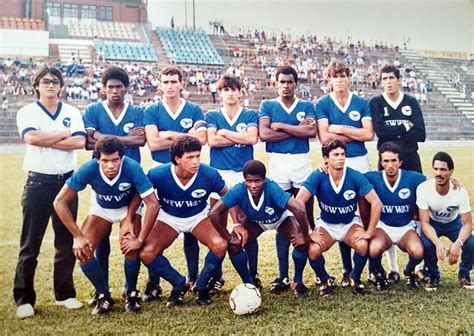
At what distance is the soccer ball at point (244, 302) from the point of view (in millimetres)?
2271

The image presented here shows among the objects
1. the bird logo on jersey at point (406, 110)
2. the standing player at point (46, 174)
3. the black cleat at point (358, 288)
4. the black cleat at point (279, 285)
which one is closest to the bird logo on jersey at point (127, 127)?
the standing player at point (46, 174)

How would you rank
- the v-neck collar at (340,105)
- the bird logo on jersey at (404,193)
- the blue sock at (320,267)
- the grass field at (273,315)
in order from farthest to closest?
the v-neck collar at (340,105), the bird logo on jersey at (404,193), the blue sock at (320,267), the grass field at (273,315)

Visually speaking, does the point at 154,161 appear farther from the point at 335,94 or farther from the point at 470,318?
the point at 470,318

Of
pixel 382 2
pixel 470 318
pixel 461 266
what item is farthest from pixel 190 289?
pixel 382 2

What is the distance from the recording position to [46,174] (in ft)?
8.09

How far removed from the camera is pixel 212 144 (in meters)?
2.85

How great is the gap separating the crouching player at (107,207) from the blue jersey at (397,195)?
147 centimetres

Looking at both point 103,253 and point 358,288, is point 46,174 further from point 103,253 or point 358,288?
point 358,288

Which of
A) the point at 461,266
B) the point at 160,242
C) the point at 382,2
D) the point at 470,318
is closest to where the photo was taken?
the point at 470,318

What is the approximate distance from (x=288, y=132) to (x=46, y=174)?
1509 millimetres

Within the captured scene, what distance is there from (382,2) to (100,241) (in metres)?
2.58

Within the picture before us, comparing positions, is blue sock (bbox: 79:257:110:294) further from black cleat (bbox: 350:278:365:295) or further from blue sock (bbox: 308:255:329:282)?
black cleat (bbox: 350:278:365:295)

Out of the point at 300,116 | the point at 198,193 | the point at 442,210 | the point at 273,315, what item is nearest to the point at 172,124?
the point at 198,193

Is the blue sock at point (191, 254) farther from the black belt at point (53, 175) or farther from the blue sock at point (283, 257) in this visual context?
the black belt at point (53, 175)
